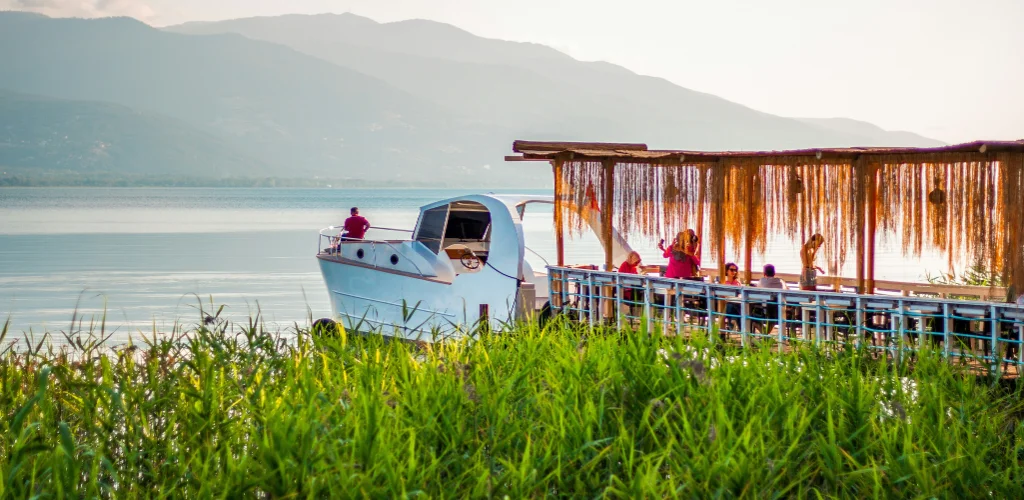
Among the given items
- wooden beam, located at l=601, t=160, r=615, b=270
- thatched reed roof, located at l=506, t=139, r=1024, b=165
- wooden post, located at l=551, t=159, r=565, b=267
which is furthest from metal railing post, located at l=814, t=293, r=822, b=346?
wooden post, located at l=551, t=159, r=565, b=267

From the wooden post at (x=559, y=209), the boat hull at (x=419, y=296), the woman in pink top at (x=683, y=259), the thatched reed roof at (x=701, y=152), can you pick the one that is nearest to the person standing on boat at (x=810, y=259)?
the thatched reed roof at (x=701, y=152)

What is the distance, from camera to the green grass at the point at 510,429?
6.26m

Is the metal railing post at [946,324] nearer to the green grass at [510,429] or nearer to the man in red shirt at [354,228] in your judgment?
the green grass at [510,429]

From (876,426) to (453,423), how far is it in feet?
8.96

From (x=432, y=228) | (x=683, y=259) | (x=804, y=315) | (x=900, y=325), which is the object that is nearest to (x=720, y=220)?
(x=683, y=259)

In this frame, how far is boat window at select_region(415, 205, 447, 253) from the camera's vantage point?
17.5 meters

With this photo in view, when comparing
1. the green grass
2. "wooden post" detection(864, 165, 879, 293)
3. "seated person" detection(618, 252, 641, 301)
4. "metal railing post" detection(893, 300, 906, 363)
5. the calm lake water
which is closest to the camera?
the green grass

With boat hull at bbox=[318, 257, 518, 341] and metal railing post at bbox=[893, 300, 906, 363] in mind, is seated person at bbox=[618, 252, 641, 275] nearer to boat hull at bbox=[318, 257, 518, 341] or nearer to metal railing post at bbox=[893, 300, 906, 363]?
boat hull at bbox=[318, 257, 518, 341]

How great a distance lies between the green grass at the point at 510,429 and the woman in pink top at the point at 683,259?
16.7 ft

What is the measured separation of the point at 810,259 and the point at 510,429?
7331mm

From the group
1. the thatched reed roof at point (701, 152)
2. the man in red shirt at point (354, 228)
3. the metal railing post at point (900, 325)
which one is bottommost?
the metal railing post at point (900, 325)

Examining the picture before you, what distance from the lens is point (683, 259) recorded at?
47.4 ft

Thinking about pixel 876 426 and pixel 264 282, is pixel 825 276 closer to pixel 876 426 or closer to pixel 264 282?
pixel 876 426

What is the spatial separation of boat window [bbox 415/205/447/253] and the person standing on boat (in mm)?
5995
